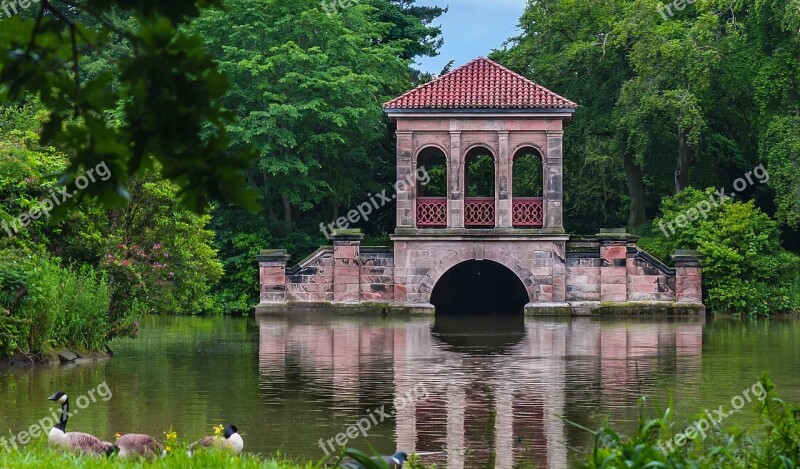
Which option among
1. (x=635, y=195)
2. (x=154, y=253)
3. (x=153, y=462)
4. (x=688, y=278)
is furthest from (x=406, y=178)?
(x=153, y=462)

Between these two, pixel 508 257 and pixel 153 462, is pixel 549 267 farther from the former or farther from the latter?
pixel 153 462

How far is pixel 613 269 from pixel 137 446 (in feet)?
100

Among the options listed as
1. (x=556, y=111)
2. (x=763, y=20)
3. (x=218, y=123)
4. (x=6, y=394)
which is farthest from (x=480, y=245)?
(x=218, y=123)

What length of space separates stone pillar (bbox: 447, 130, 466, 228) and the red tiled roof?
1.12 meters

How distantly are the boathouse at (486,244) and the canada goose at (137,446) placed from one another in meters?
29.3

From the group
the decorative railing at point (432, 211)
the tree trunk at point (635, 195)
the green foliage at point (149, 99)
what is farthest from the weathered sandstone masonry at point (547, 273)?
the green foliage at point (149, 99)

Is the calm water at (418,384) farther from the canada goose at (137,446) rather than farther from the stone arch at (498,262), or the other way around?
the stone arch at (498,262)

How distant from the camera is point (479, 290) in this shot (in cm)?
4669

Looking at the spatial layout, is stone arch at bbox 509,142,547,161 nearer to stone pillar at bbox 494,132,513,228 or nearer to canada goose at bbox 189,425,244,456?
stone pillar at bbox 494,132,513,228

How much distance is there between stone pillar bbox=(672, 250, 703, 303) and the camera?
4006 cm

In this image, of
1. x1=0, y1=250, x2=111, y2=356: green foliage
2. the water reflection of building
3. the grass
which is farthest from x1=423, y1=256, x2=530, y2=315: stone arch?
the grass

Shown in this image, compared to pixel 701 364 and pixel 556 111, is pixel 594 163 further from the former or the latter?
pixel 701 364

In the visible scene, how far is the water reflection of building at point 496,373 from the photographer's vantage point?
44.3 feet

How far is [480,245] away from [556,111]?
4786 millimetres
